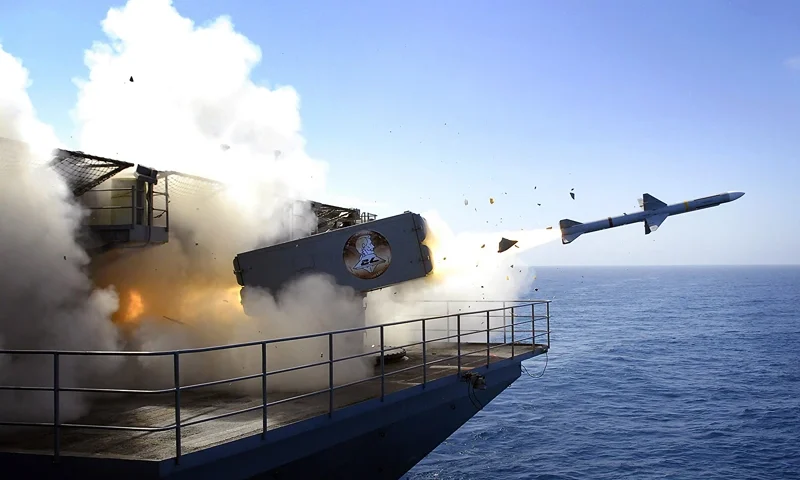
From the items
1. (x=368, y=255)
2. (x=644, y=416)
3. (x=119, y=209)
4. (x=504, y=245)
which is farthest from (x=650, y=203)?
(x=644, y=416)

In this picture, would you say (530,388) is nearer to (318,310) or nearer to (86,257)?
(318,310)

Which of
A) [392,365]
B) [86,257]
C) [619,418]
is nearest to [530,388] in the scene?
[619,418]

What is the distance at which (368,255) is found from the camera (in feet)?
45.0

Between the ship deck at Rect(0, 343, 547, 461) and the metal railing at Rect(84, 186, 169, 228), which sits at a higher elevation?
the metal railing at Rect(84, 186, 169, 228)

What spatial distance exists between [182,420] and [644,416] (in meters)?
28.5

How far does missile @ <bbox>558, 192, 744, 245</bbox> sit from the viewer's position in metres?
20.0

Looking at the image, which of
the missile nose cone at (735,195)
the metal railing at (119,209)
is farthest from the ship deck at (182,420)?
the missile nose cone at (735,195)

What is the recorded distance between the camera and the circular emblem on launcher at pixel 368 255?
44.9ft

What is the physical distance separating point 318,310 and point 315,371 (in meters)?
1.49

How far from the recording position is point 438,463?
27250 millimetres

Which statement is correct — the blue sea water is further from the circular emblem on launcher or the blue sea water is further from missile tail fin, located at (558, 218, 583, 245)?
the circular emblem on launcher

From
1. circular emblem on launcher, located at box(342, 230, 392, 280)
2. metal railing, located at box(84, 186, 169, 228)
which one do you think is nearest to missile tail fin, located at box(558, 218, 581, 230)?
circular emblem on launcher, located at box(342, 230, 392, 280)

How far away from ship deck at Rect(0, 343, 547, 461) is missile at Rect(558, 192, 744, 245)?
811 cm

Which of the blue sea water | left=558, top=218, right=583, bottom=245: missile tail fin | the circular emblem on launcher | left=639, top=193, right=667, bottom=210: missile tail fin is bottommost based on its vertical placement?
the blue sea water
